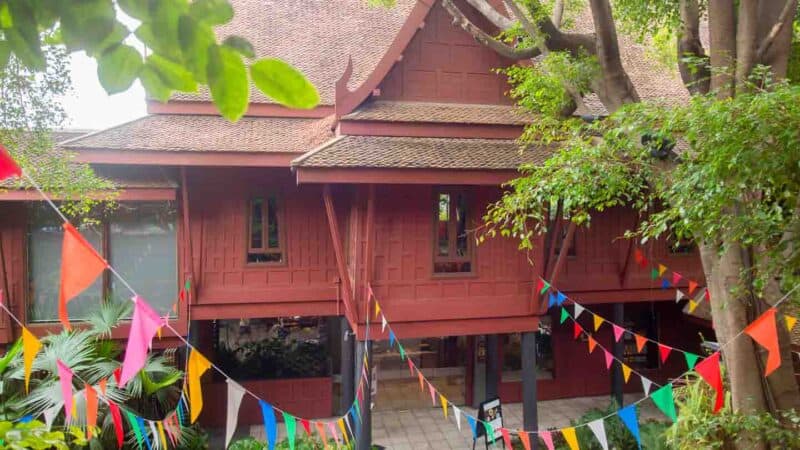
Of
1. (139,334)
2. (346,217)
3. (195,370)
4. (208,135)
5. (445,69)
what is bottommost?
(195,370)

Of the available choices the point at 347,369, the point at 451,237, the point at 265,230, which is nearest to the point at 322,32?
the point at 265,230

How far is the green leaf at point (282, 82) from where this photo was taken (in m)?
1.36

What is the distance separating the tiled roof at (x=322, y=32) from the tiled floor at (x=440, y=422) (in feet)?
23.5

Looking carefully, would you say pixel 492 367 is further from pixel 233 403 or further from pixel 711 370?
pixel 233 403

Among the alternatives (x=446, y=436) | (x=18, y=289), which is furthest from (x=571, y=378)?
(x=18, y=289)

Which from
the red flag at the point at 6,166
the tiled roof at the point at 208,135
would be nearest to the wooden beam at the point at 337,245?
the tiled roof at the point at 208,135

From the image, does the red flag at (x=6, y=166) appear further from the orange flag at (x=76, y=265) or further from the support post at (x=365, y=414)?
the support post at (x=365, y=414)

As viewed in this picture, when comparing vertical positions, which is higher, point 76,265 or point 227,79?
point 227,79

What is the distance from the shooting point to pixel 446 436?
10750 millimetres

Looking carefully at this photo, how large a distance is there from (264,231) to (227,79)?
844cm

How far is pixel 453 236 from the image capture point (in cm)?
852

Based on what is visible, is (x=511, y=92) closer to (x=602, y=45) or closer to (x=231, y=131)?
(x=602, y=45)

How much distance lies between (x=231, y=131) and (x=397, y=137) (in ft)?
11.0

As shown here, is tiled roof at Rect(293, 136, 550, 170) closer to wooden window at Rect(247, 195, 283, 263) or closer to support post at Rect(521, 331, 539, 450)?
wooden window at Rect(247, 195, 283, 263)
